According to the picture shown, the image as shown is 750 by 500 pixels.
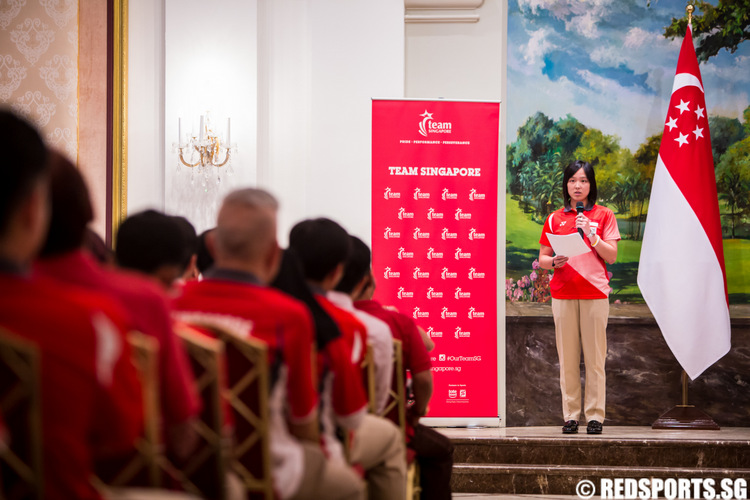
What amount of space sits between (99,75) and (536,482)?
4.33 m

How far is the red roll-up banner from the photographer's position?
563 cm

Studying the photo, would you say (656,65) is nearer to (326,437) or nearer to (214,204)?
(214,204)

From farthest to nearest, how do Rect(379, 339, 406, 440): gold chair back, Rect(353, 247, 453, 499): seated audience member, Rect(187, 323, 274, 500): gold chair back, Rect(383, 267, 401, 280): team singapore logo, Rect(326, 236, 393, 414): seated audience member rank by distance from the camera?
Rect(383, 267, 401, 280): team singapore logo < Rect(353, 247, 453, 499): seated audience member < Rect(379, 339, 406, 440): gold chair back < Rect(326, 236, 393, 414): seated audience member < Rect(187, 323, 274, 500): gold chair back

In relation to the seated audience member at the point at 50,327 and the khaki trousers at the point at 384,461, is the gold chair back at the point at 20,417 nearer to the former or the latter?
the seated audience member at the point at 50,327

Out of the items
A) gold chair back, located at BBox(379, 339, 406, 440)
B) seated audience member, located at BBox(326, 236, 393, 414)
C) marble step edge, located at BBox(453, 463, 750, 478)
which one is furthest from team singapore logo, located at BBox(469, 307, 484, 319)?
seated audience member, located at BBox(326, 236, 393, 414)

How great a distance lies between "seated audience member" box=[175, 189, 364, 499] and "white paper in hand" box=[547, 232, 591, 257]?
3.64m

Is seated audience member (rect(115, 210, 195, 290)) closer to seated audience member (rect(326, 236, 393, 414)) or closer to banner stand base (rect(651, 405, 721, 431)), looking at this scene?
seated audience member (rect(326, 236, 393, 414))

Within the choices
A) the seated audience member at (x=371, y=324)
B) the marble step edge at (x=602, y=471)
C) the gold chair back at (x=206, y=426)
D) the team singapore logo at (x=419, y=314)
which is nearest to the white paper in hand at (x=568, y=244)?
the team singapore logo at (x=419, y=314)

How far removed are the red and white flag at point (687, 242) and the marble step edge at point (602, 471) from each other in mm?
875

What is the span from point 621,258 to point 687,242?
93cm

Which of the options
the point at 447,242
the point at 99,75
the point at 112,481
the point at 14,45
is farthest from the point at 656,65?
the point at 112,481

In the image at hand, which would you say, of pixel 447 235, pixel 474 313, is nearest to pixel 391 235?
pixel 447 235

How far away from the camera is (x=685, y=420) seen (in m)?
5.93

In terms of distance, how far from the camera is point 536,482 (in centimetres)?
503
